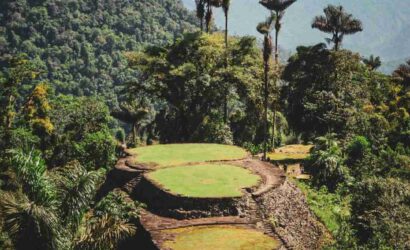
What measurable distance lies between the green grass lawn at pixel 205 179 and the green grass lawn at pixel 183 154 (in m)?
1.08

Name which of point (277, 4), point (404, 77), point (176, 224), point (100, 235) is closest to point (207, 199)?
point (176, 224)

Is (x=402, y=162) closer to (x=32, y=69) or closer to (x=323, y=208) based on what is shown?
(x=323, y=208)

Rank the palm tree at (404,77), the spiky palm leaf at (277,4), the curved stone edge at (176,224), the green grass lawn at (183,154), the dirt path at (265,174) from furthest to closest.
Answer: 1. the palm tree at (404,77)
2. the spiky palm leaf at (277,4)
3. the green grass lawn at (183,154)
4. the dirt path at (265,174)
5. the curved stone edge at (176,224)

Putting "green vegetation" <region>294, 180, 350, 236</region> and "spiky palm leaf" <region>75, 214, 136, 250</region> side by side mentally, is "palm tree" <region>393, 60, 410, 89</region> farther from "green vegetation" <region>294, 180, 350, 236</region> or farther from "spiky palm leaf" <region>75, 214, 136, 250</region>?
"spiky palm leaf" <region>75, 214, 136, 250</region>

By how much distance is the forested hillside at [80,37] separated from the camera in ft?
304

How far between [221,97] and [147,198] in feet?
53.9

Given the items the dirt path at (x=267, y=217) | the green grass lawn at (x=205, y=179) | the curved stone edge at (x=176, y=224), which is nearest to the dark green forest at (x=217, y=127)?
the curved stone edge at (x=176, y=224)

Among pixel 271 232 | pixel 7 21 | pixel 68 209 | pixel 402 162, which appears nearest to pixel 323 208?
pixel 402 162

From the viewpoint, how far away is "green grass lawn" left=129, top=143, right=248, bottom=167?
832 inches

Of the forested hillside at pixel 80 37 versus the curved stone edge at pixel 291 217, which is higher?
the forested hillside at pixel 80 37

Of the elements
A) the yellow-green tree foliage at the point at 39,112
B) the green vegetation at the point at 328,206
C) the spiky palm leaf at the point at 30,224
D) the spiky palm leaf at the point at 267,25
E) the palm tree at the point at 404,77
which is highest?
the spiky palm leaf at the point at 267,25

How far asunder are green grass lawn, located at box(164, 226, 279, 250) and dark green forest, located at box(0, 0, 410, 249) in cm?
167

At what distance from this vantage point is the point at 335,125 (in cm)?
3609

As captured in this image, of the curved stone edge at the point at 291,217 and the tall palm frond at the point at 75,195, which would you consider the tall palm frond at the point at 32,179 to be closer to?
the tall palm frond at the point at 75,195
